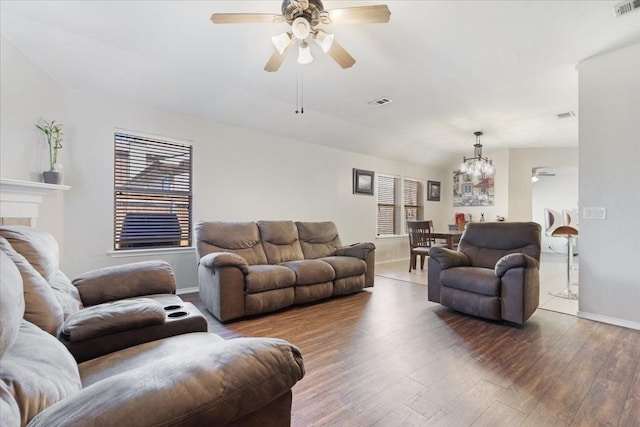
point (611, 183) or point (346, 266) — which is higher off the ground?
point (611, 183)

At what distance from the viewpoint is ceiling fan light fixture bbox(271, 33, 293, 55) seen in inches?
86.7

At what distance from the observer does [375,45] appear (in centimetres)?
281

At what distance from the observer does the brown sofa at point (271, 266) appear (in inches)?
117

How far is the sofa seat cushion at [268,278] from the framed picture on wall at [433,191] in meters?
5.62

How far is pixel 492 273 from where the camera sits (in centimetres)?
300

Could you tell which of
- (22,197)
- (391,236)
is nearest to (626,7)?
(391,236)

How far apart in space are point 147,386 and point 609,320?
4032mm

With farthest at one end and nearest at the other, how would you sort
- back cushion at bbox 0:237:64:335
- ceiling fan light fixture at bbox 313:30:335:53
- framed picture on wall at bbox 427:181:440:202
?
framed picture on wall at bbox 427:181:440:202 < ceiling fan light fixture at bbox 313:30:335:53 < back cushion at bbox 0:237:64:335

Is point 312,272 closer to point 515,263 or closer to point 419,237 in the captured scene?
point 515,263

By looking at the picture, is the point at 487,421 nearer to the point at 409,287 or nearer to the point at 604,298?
the point at 604,298

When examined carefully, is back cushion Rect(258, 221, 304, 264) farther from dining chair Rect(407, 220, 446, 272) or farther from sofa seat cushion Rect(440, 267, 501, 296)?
dining chair Rect(407, 220, 446, 272)

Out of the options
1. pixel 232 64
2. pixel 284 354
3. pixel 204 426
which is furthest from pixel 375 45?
pixel 204 426

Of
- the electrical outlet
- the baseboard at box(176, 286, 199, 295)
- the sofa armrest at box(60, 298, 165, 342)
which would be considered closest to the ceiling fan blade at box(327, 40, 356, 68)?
the sofa armrest at box(60, 298, 165, 342)

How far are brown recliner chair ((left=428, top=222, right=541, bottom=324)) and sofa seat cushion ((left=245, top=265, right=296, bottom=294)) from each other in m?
1.67
